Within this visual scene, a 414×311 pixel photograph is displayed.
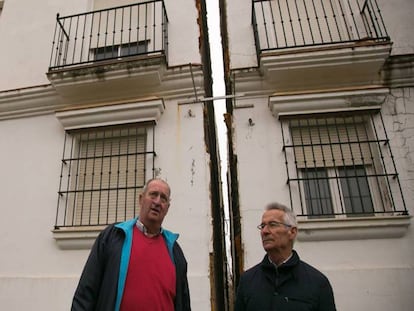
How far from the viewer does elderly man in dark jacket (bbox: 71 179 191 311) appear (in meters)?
1.98

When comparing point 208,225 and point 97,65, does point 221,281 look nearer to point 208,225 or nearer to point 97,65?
point 208,225

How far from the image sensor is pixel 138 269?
2.07 metres

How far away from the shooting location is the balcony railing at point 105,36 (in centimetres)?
517

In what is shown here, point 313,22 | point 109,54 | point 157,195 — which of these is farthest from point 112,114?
point 313,22

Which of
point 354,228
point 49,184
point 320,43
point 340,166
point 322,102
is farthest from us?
point 320,43

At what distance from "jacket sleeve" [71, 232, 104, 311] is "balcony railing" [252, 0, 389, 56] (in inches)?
141

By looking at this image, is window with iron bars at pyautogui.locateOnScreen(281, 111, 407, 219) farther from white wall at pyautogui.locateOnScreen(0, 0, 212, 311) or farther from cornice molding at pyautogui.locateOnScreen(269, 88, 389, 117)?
white wall at pyautogui.locateOnScreen(0, 0, 212, 311)

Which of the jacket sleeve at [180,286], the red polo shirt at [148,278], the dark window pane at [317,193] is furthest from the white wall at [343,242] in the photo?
the red polo shirt at [148,278]

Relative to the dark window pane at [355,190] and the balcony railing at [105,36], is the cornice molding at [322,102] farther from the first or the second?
the balcony railing at [105,36]

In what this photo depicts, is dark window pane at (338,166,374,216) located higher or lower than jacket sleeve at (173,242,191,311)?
higher

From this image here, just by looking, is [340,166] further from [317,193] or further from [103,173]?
[103,173]

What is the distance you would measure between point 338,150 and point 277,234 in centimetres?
234

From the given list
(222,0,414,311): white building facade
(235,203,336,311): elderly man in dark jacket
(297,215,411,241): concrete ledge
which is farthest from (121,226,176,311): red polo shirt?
(297,215,411,241): concrete ledge

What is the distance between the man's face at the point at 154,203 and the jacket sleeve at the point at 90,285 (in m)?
0.37
